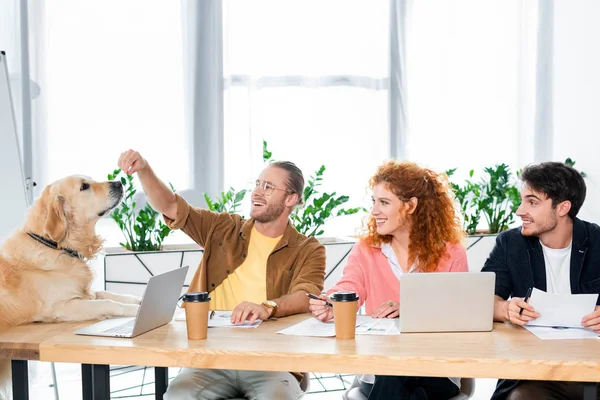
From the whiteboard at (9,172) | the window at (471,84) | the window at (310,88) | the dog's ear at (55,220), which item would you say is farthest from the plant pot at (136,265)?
the window at (471,84)

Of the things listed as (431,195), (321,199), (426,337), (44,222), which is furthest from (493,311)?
(321,199)

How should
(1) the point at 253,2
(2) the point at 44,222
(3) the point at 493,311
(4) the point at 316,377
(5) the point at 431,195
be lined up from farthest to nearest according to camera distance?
(1) the point at 253,2 < (4) the point at 316,377 < (5) the point at 431,195 < (2) the point at 44,222 < (3) the point at 493,311

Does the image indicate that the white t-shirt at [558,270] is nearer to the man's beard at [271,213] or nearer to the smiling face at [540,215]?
the smiling face at [540,215]

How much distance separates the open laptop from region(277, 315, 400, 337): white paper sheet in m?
0.34

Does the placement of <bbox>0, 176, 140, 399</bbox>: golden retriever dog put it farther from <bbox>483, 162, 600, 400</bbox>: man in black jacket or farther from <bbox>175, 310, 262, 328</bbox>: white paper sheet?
<bbox>483, 162, 600, 400</bbox>: man in black jacket

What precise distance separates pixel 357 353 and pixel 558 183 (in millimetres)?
1171

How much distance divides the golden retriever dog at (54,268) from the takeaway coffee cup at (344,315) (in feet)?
2.30

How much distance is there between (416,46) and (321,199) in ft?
4.79

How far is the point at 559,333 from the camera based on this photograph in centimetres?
187

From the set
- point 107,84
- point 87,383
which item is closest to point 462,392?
point 87,383

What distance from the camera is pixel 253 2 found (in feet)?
15.1

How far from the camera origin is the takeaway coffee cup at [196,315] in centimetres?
177

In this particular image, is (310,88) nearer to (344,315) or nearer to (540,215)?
(540,215)

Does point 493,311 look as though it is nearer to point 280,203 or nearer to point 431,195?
point 431,195
